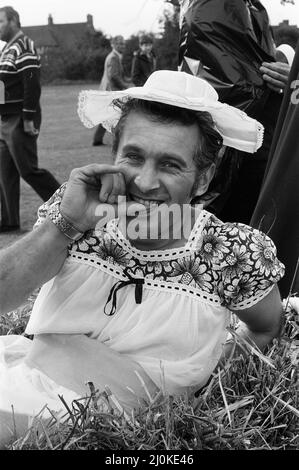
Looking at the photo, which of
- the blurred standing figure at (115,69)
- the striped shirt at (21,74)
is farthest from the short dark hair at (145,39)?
the striped shirt at (21,74)

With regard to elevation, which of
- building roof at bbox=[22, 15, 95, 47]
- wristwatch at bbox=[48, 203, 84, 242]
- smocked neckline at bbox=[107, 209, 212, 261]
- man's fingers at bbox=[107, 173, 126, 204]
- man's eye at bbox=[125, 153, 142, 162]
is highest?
man's eye at bbox=[125, 153, 142, 162]

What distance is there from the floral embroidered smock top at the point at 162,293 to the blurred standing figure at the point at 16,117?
3938 mm

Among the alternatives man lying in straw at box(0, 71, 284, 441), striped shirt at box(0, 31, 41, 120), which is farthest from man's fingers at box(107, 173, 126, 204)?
striped shirt at box(0, 31, 41, 120)

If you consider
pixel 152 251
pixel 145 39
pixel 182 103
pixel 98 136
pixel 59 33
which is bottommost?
pixel 59 33

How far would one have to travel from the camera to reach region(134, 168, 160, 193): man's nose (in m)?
1.76

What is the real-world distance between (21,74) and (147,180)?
439 centimetres

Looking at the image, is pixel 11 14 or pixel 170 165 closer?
pixel 170 165

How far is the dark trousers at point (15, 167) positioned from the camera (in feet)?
19.7

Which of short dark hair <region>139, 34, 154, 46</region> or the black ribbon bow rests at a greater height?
the black ribbon bow

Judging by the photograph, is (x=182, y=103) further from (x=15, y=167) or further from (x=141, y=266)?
(x=15, y=167)

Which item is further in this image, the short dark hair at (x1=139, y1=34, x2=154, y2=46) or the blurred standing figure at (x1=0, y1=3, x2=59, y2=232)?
the short dark hair at (x1=139, y1=34, x2=154, y2=46)

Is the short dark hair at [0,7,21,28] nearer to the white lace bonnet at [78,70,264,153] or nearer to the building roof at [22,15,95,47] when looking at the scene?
the white lace bonnet at [78,70,264,153]

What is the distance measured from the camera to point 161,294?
1868 mm

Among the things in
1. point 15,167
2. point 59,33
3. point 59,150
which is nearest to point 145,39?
point 59,150
